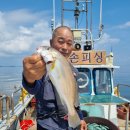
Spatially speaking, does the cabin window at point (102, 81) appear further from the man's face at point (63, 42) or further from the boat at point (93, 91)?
the man's face at point (63, 42)

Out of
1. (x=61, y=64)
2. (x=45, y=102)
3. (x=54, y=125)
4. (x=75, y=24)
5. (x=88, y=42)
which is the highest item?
(x=75, y=24)

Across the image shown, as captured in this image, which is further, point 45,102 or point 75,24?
point 75,24

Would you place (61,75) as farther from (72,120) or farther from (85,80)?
(85,80)

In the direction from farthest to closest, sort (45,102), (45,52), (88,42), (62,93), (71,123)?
(88,42)
(45,102)
(71,123)
(62,93)
(45,52)

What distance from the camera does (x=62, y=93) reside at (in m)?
2.83

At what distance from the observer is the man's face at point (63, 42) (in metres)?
3.56

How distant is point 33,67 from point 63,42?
88 cm

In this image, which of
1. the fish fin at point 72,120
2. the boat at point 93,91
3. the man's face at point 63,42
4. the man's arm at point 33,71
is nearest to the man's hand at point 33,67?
the man's arm at point 33,71

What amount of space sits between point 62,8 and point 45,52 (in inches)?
348

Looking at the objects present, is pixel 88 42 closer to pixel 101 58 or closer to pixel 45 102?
pixel 101 58

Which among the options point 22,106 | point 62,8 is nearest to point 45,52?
point 22,106

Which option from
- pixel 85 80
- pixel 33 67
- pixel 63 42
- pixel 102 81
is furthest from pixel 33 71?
pixel 102 81

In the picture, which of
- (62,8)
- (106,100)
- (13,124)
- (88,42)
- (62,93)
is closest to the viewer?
(62,93)

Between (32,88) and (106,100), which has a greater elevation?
(32,88)
